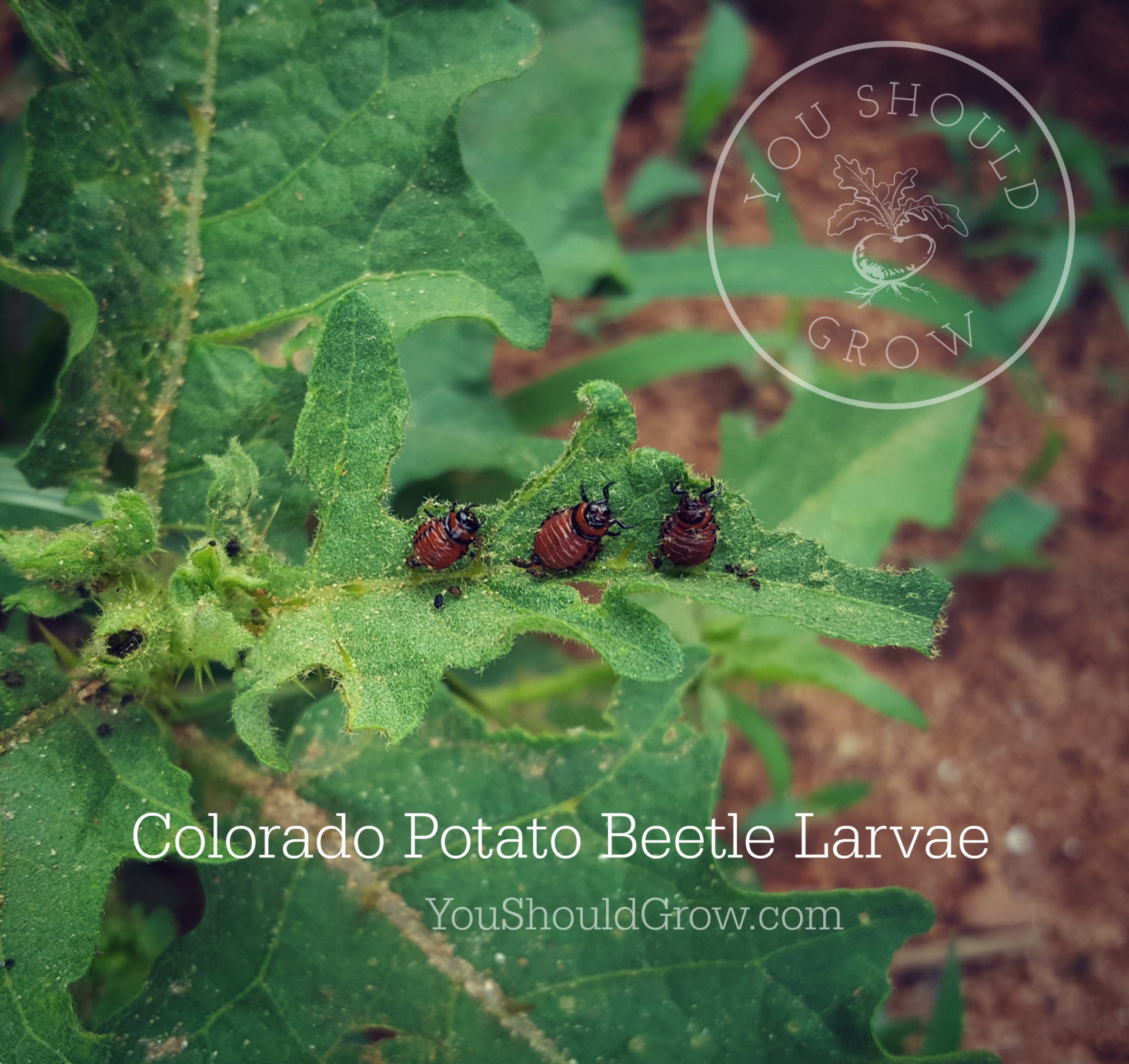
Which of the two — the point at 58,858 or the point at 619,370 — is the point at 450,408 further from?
the point at 58,858

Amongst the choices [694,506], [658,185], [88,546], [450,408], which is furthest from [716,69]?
[88,546]

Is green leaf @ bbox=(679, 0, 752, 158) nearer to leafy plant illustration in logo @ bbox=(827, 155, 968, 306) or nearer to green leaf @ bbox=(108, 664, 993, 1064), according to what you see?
leafy plant illustration in logo @ bbox=(827, 155, 968, 306)

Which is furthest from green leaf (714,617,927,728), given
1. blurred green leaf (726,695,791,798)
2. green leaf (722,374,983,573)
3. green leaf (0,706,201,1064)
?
green leaf (0,706,201,1064)

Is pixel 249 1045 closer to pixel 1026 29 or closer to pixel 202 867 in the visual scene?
pixel 202 867

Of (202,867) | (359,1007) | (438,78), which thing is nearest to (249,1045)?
(359,1007)

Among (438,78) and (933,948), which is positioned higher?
(438,78)
